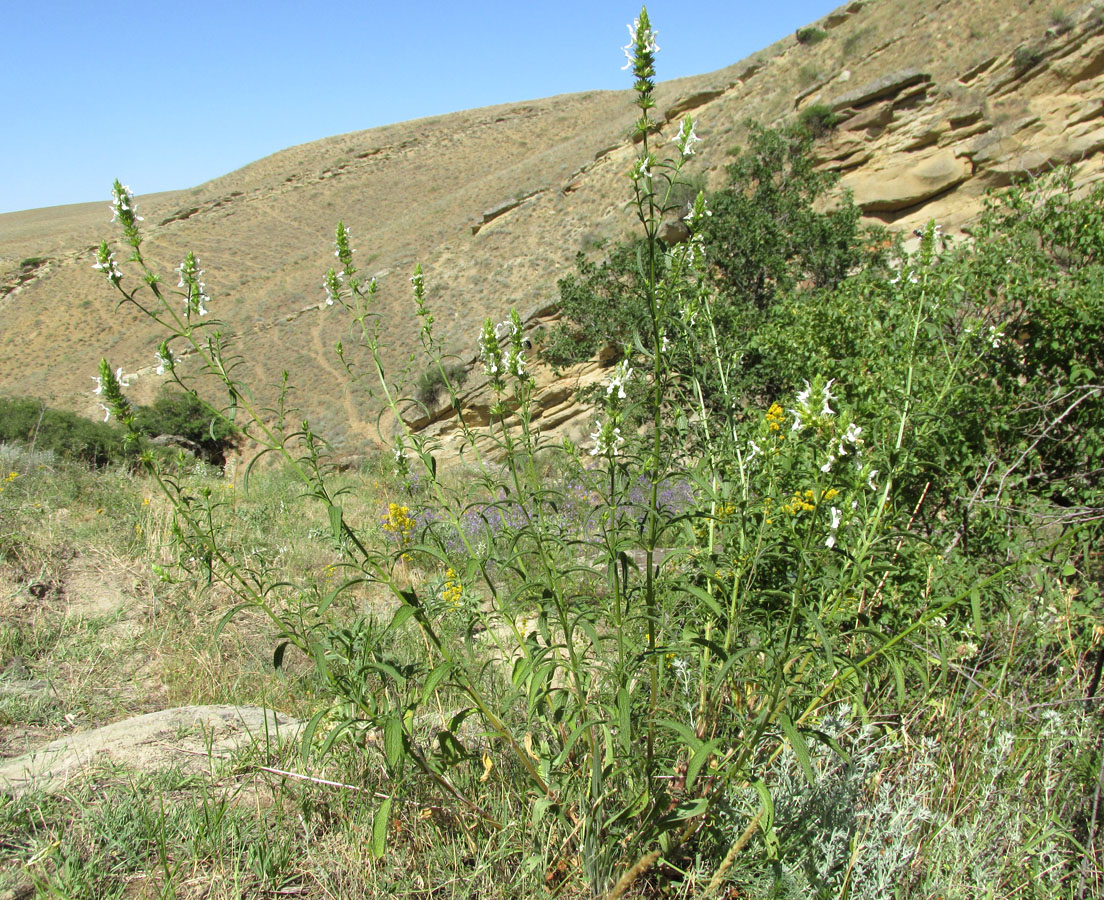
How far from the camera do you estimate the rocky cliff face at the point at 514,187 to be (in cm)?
1394

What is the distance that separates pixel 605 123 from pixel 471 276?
17035mm

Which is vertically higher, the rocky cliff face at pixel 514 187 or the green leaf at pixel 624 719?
the rocky cliff face at pixel 514 187

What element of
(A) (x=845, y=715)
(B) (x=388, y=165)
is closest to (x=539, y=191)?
(B) (x=388, y=165)

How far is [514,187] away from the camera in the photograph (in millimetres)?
A: 29969

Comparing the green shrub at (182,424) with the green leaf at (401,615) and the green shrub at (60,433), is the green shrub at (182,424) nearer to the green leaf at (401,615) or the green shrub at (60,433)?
the green shrub at (60,433)

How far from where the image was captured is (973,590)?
159cm

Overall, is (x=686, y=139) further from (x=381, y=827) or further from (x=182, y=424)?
(x=182, y=424)

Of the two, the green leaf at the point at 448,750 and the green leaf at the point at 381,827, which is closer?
the green leaf at the point at 381,827

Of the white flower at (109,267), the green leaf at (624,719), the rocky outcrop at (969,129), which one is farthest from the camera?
the rocky outcrop at (969,129)

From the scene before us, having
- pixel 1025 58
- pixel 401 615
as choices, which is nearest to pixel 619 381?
pixel 401 615

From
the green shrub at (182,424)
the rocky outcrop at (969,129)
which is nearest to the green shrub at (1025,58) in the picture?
the rocky outcrop at (969,129)

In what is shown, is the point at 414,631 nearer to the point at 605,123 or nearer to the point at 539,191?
the point at 539,191

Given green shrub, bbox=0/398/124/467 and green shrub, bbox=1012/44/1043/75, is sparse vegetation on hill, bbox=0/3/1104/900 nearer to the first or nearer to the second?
green shrub, bbox=0/398/124/467

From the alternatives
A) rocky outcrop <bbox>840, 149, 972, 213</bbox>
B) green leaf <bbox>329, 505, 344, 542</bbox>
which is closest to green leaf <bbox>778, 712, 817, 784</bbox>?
green leaf <bbox>329, 505, 344, 542</bbox>
